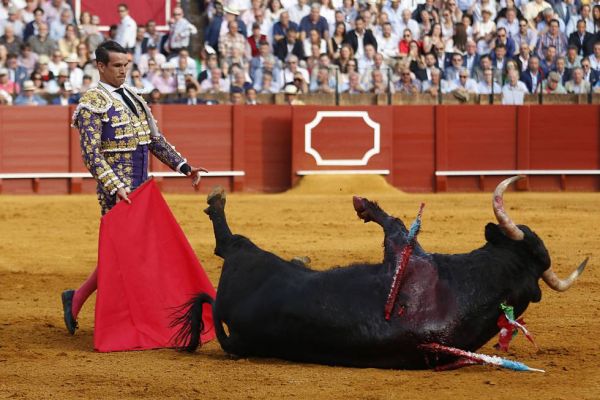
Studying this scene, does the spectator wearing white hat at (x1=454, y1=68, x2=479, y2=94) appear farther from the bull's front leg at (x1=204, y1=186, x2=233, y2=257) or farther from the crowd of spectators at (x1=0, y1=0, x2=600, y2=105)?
the bull's front leg at (x1=204, y1=186, x2=233, y2=257)

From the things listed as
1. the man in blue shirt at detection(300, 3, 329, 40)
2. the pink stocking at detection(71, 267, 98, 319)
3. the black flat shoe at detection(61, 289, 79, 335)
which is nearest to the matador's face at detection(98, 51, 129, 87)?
the pink stocking at detection(71, 267, 98, 319)

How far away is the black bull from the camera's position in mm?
4312

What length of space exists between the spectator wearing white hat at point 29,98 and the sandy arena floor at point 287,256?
1112 mm

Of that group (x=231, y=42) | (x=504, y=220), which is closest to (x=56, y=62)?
(x=231, y=42)

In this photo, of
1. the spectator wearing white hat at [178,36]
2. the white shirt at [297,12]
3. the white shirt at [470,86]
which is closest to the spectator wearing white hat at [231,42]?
the spectator wearing white hat at [178,36]

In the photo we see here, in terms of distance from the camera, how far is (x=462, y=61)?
14.5m

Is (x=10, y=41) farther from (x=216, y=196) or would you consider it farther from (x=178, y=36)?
(x=216, y=196)

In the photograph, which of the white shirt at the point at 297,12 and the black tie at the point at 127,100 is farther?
the white shirt at the point at 297,12

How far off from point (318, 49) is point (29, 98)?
134 inches

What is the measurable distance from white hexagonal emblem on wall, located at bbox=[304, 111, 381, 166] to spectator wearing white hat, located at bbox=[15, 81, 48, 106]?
312cm

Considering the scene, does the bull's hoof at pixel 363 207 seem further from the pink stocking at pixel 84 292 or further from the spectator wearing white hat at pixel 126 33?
the spectator wearing white hat at pixel 126 33

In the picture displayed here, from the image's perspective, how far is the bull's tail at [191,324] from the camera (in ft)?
16.0

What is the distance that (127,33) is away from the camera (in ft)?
46.2

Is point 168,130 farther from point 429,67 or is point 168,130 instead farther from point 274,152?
point 429,67
